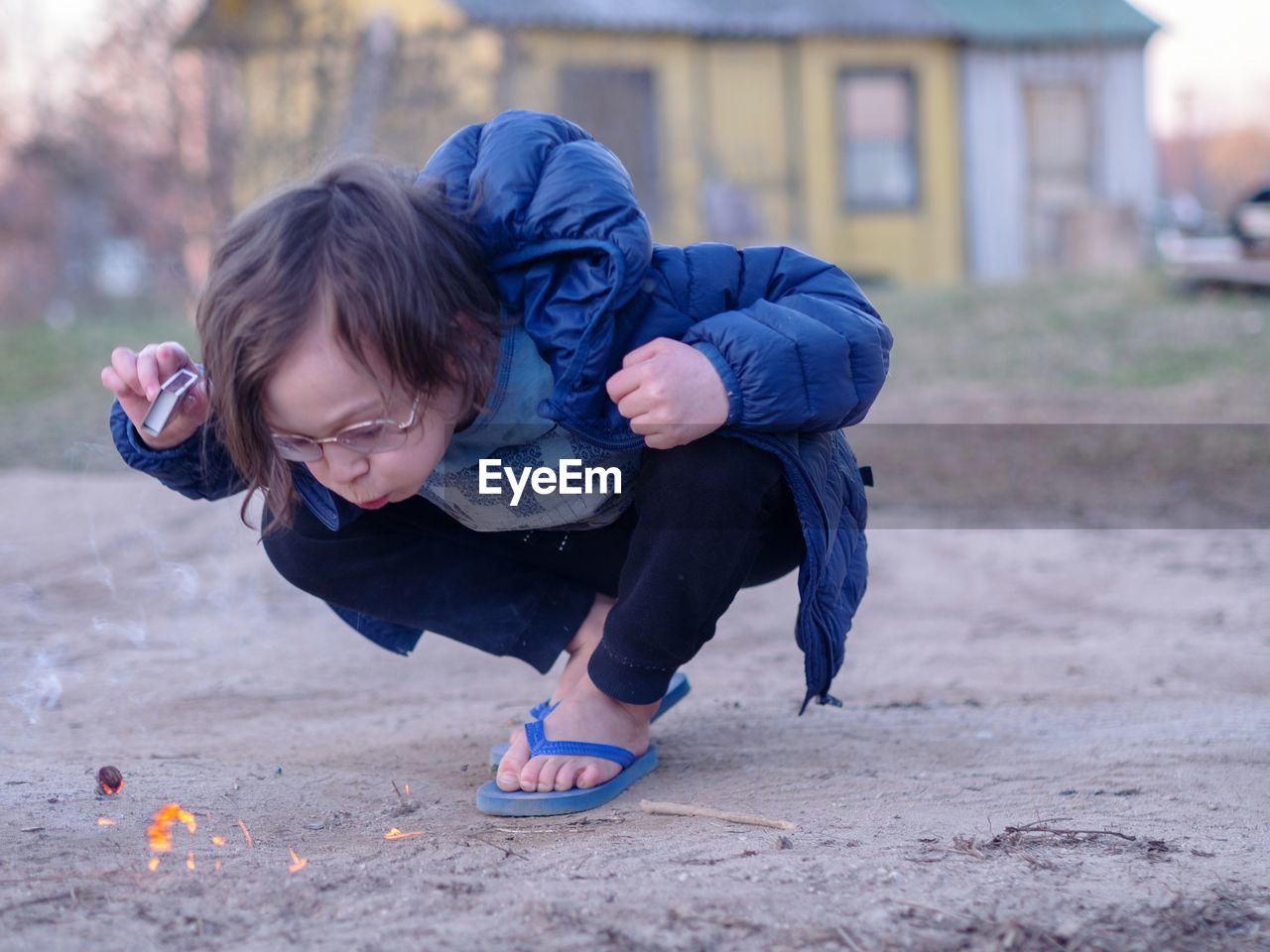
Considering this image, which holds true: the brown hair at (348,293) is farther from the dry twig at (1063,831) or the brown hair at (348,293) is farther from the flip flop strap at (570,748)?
the dry twig at (1063,831)

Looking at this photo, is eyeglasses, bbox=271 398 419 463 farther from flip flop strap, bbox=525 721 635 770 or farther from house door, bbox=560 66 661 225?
house door, bbox=560 66 661 225

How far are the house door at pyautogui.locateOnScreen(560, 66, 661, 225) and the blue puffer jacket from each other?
1005 centimetres

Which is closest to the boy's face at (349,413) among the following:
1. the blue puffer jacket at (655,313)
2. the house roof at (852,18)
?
the blue puffer jacket at (655,313)

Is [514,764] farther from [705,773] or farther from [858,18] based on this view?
[858,18]

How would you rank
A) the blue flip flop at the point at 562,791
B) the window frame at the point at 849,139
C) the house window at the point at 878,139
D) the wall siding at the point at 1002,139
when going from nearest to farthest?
the blue flip flop at the point at 562,791, the window frame at the point at 849,139, the house window at the point at 878,139, the wall siding at the point at 1002,139

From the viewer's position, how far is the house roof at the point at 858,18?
41.9 feet

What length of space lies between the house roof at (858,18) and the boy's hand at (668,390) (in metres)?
11.2

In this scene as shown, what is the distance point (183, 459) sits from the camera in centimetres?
199

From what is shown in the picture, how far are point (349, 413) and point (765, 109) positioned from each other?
12.4 meters

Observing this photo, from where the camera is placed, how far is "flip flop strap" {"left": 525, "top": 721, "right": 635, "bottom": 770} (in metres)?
1.98

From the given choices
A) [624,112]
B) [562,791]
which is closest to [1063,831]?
[562,791]

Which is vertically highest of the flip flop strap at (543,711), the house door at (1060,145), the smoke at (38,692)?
the house door at (1060,145)

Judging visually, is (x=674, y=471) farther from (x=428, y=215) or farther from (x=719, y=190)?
(x=719, y=190)

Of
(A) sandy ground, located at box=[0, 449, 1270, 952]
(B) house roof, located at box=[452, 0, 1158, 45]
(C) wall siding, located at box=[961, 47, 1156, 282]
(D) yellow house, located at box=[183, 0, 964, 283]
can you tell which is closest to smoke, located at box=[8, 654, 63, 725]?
(A) sandy ground, located at box=[0, 449, 1270, 952]
